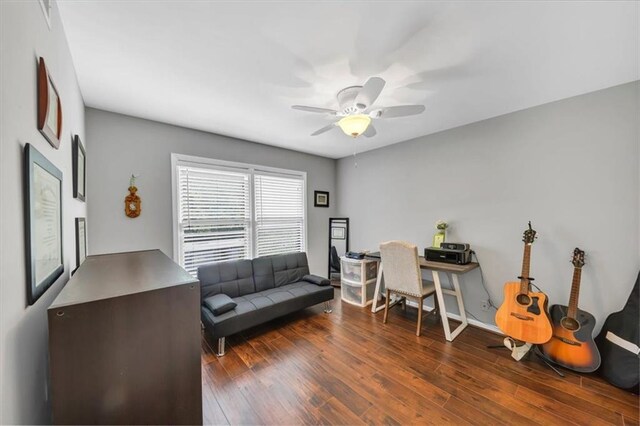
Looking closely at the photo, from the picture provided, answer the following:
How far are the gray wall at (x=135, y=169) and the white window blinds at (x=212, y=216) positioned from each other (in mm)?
178

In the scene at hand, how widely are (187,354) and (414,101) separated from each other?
8.37 ft

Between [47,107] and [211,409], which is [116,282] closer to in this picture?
[47,107]

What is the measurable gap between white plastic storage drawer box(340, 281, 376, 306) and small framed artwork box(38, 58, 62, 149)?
336 centimetres

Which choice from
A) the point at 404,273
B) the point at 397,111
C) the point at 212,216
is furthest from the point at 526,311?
the point at 212,216

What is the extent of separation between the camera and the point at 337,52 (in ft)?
5.23

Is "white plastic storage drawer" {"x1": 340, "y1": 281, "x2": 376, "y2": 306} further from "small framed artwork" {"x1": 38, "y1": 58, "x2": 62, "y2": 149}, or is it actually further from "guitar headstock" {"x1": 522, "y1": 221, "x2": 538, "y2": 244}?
"small framed artwork" {"x1": 38, "y1": 58, "x2": 62, "y2": 149}

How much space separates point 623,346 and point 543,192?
1.38 meters

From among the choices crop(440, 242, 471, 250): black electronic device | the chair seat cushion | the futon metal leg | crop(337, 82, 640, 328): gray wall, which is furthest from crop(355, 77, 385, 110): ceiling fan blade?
the futon metal leg

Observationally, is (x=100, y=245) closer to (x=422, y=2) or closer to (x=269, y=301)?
(x=269, y=301)

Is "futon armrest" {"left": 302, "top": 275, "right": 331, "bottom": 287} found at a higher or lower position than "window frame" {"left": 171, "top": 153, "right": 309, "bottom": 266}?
lower

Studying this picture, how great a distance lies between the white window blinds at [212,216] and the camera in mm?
2984

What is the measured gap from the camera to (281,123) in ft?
9.32

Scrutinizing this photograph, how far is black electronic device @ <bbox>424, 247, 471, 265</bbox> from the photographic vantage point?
2725 mm

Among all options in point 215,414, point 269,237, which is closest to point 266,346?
point 215,414
